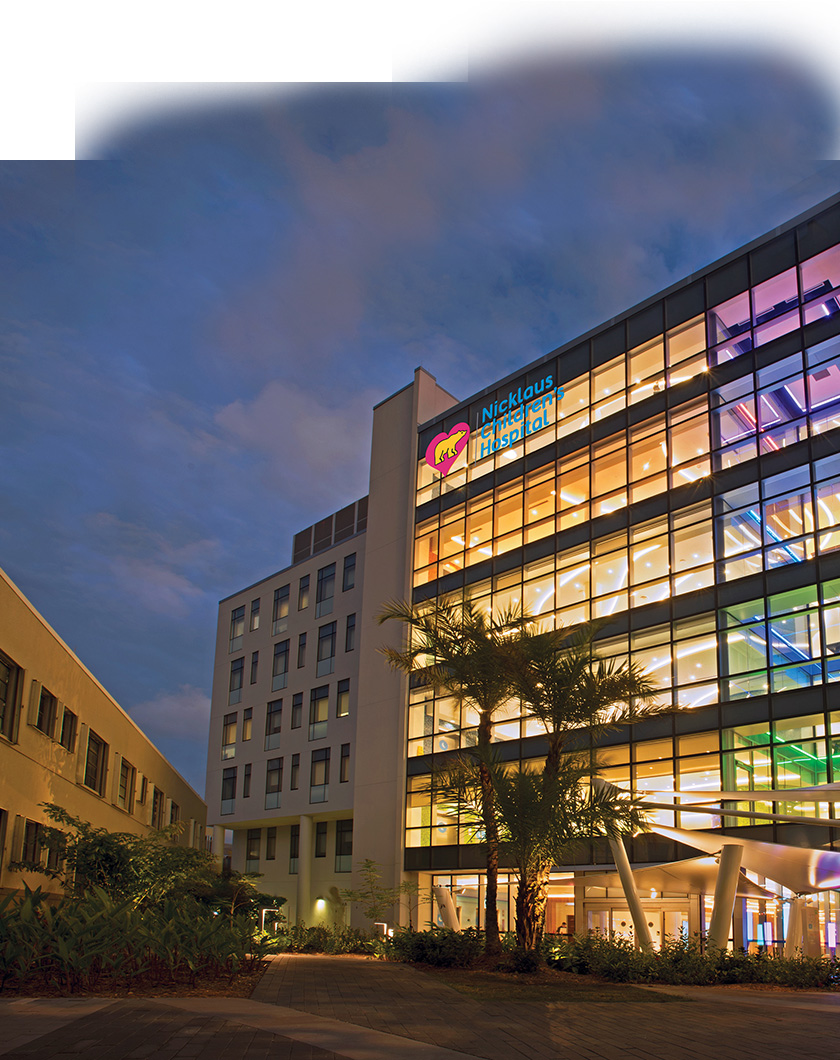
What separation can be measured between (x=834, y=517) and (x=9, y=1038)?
24.0 metres

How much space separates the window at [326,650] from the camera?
4759 cm

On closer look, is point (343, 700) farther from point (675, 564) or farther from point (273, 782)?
point (675, 564)

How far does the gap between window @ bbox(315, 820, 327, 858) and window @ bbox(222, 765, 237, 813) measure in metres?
7.42

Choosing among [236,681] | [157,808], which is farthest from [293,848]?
[236,681]

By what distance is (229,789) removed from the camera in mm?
53625

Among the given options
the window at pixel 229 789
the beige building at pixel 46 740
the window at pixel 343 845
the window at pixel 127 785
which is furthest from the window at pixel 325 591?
the beige building at pixel 46 740

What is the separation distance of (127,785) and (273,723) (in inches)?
582

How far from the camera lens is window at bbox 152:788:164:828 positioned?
43875 millimetres

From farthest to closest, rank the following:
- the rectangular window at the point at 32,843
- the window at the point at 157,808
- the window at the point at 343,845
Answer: the window at the point at 343,845, the window at the point at 157,808, the rectangular window at the point at 32,843

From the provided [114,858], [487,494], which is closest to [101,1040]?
[114,858]

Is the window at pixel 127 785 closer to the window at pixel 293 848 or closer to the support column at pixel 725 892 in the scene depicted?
the window at pixel 293 848

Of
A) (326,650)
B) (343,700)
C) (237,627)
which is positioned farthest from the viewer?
(237,627)

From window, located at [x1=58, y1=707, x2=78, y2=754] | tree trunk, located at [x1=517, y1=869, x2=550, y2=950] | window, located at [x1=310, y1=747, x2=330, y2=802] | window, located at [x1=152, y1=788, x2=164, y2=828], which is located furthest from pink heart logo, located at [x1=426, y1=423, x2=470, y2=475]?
tree trunk, located at [x1=517, y1=869, x2=550, y2=950]

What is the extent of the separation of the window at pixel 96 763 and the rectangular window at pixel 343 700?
15.6 metres
